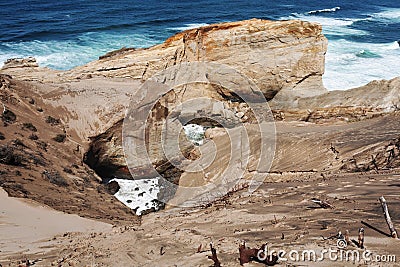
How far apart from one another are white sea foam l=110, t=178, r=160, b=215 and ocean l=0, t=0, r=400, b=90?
12.0 metres

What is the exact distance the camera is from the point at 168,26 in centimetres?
3259

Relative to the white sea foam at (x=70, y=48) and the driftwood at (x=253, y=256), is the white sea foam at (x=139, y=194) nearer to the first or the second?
the driftwood at (x=253, y=256)

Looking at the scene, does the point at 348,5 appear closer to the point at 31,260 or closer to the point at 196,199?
the point at 196,199

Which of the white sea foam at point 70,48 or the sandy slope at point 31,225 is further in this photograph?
the white sea foam at point 70,48

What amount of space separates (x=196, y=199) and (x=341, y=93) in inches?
259

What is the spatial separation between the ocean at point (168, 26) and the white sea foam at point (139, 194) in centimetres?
1199

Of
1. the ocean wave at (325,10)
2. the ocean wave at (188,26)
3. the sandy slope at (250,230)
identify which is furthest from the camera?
the ocean wave at (325,10)

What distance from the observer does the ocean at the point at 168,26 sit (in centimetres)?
2480

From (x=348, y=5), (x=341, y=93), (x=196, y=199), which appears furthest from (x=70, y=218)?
(x=348, y=5)

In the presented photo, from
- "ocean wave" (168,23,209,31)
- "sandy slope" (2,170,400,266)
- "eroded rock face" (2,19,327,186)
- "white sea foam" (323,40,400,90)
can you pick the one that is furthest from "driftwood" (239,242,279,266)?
"ocean wave" (168,23,209,31)

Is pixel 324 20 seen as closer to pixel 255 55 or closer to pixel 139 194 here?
pixel 255 55

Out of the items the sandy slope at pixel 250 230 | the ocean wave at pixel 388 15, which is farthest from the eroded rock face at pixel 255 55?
the ocean wave at pixel 388 15

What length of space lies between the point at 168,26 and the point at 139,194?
74.0 ft

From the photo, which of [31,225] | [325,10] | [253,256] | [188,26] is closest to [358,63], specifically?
[188,26]
